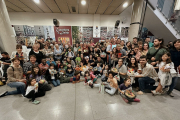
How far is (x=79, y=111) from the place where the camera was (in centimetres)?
184

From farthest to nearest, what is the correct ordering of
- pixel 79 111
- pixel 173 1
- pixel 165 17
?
pixel 173 1, pixel 165 17, pixel 79 111

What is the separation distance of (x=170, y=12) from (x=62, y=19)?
28.7 feet

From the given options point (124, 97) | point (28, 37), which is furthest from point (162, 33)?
point (28, 37)

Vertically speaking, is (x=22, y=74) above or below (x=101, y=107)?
above

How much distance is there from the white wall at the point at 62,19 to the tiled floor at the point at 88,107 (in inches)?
233

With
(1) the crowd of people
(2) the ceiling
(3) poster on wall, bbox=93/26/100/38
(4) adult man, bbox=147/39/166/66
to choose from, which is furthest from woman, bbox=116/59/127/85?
(3) poster on wall, bbox=93/26/100/38

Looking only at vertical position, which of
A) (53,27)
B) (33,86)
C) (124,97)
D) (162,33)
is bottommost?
(124,97)

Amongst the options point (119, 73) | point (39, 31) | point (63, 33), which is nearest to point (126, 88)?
point (119, 73)

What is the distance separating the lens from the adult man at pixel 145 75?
2333 millimetres

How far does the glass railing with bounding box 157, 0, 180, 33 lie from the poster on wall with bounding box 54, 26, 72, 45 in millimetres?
6962

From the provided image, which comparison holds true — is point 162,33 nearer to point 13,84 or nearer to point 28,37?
point 13,84

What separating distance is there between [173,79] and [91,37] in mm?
5715

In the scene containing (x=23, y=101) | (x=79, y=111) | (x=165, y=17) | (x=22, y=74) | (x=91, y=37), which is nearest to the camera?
(x=79, y=111)

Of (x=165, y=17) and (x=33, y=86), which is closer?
(x=33, y=86)
